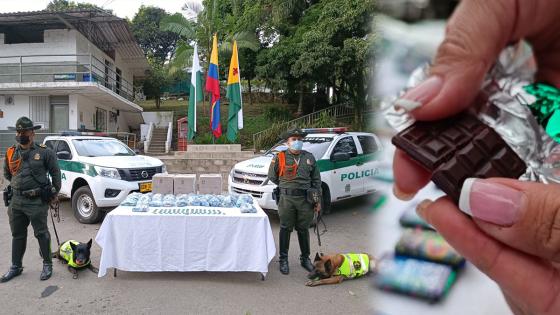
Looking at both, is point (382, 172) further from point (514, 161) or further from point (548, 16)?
point (548, 16)

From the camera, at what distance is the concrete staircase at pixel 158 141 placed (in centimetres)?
1571

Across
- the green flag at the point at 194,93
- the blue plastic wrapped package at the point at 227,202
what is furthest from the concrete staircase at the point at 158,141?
the blue plastic wrapped package at the point at 227,202

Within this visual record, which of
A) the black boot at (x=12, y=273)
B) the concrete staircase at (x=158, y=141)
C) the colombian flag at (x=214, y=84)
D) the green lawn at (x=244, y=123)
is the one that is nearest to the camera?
the black boot at (x=12, y=273)

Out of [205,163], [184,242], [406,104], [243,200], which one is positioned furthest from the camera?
[205,163]

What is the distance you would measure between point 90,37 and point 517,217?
61.1 feet

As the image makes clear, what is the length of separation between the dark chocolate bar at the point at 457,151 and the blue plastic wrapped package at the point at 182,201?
366 centimetres

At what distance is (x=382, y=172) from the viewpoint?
0.67 m

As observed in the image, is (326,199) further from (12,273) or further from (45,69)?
(45,69)

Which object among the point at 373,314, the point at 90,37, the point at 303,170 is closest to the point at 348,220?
the point at 303,170

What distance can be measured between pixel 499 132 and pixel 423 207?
0.15 m

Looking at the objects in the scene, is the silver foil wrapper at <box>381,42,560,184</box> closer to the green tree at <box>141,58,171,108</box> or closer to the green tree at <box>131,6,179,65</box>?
the green tree at <box>141,58,171,108</box>

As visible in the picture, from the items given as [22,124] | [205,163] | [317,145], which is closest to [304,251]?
[317,145]

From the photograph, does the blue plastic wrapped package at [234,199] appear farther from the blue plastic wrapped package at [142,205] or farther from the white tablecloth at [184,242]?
the blue plastic wrapped package at [142,205]

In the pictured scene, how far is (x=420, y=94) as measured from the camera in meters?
0.48
